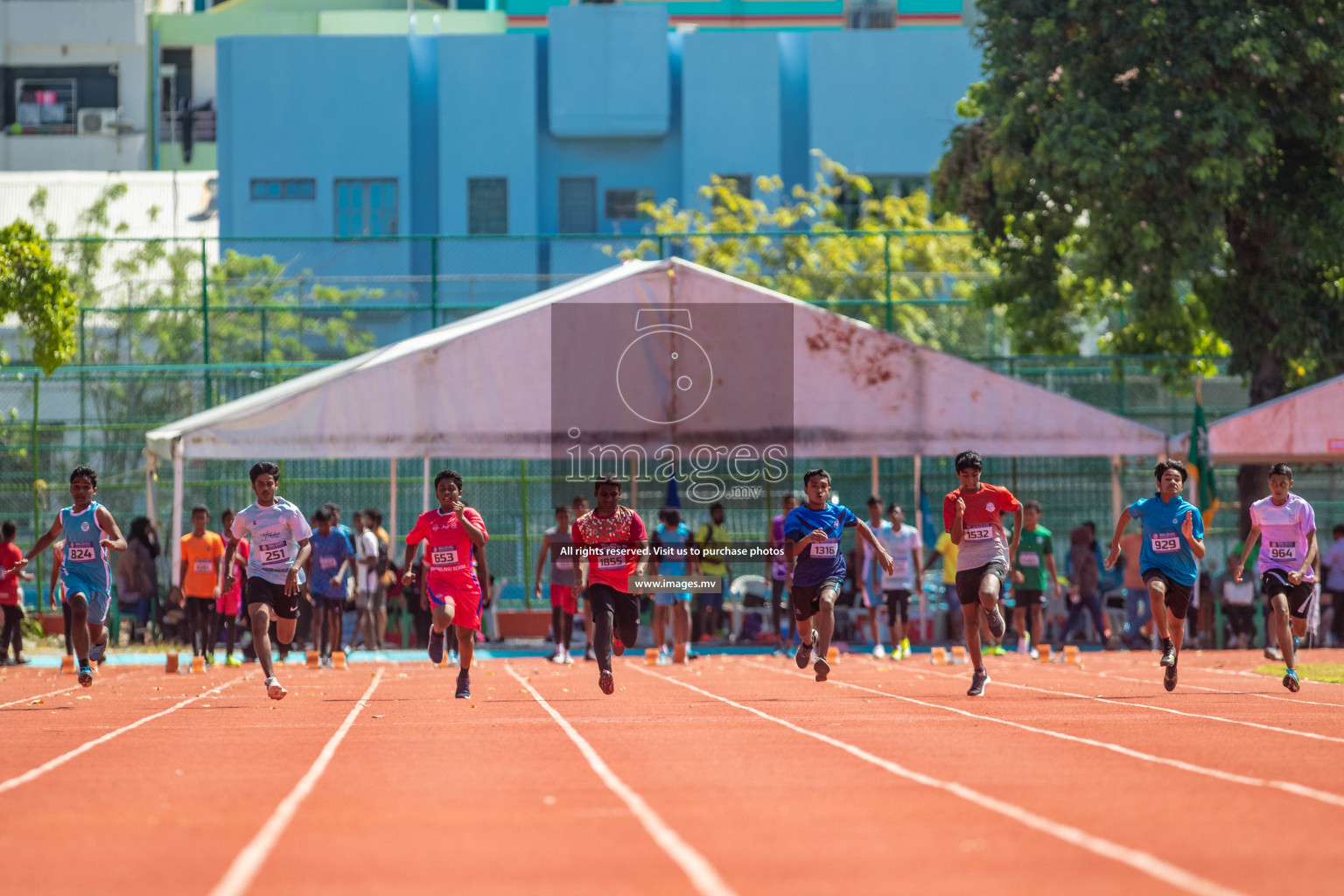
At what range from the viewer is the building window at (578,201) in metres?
49.5

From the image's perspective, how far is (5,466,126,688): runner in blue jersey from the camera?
15258mm

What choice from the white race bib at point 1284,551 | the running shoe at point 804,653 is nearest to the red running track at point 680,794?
the running shoe at point 804,653

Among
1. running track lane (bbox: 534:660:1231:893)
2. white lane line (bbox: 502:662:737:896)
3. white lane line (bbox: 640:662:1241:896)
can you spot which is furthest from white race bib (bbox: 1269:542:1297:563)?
white lane line (bbox: 502:662:737:896)

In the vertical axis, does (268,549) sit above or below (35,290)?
below

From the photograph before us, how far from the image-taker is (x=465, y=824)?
758 centimetres

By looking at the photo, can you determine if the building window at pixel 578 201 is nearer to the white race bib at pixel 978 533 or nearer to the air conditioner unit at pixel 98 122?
the air conditioner unit at pixel 98 122

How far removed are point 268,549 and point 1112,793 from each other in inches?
324

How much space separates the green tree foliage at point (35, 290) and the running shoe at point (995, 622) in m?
12.3

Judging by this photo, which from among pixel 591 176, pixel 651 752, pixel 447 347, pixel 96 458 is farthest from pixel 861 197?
pixel 651 752

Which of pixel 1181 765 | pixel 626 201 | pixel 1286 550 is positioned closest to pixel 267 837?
pixel 1181 765

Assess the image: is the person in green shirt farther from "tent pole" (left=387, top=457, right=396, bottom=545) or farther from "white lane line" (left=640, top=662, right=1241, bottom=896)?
"white lane line" (left=640, top=662, right=1241, bottom=896)

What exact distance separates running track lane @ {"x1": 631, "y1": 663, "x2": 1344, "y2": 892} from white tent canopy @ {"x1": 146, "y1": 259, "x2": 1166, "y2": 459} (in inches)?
381

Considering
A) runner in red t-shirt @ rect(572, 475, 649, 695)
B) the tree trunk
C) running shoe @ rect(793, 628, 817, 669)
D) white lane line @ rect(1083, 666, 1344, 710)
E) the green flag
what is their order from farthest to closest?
the tree trunk → the green flag → running shoe @ rect(793, 628, 817, 669) → runner in red t-shirt @ rect(572, 475, 649, 695) → white lane line @ rect(1083, 666, 1344, 710)

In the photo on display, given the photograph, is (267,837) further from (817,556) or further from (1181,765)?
(817,556)
